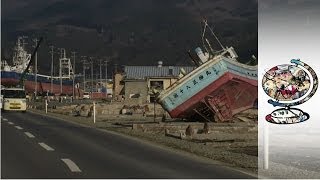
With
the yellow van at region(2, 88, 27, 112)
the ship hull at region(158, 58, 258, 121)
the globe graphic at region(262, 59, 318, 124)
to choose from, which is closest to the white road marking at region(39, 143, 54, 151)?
the globe graphic at region(262, 59, 318, 124)

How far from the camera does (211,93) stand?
1667 inches

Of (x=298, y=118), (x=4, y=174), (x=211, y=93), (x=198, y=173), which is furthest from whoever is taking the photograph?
(x=211, y=93)

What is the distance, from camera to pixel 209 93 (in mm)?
42312

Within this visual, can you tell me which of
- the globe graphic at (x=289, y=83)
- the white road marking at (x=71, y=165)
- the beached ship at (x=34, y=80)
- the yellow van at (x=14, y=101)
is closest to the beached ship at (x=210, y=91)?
the yellow van at (x=14, y=101)

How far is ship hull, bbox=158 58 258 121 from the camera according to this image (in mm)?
42188

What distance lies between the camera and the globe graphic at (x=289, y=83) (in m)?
13.1

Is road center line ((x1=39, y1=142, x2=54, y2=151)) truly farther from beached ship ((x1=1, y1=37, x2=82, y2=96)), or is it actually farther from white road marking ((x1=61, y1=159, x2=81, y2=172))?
beached ship ((x1=1, y1=37, x2=82, y2=96))

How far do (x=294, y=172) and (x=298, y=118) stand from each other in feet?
6.60

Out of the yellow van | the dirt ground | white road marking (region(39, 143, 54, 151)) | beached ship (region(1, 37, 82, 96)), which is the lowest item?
the dirt ground

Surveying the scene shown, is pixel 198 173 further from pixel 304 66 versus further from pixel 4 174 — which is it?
pixel 4 174

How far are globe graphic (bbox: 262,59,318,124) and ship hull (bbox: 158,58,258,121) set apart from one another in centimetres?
2787

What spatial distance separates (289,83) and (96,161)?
6.10 m

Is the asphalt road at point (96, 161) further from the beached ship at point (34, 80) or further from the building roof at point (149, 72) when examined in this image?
the beached ship at point (34, 80)

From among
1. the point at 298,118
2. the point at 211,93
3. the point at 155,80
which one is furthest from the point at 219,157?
the point at 155,80
